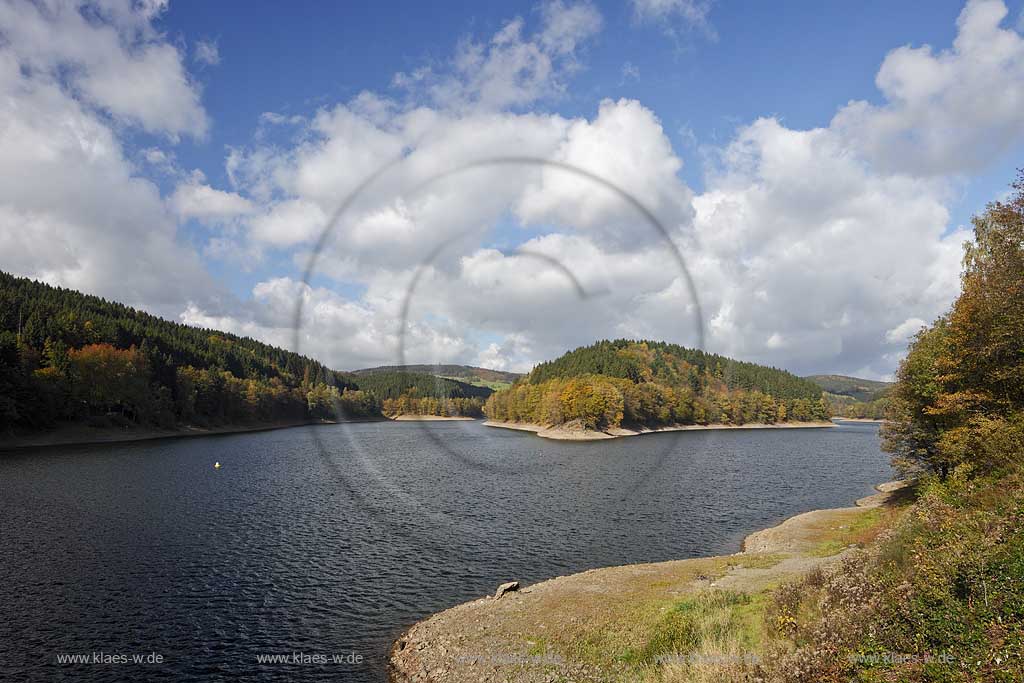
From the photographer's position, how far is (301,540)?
45.7m

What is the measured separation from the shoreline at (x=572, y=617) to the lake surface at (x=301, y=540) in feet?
8.78

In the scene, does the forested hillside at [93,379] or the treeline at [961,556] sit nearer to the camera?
the treeline at [961,556]

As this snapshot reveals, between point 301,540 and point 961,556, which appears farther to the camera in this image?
point 301,540

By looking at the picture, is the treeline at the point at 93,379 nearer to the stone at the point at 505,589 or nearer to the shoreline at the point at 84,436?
the shoreline at the point at 84,436

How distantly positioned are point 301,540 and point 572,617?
2795 cm

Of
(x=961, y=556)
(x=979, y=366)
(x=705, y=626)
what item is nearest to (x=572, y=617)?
(x=705, y=626)

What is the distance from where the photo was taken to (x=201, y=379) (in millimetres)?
170500

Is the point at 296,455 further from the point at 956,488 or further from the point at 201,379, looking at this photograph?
the point at 956,488

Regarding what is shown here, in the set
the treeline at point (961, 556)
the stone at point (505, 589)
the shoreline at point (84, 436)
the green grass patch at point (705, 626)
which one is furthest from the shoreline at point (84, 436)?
Result: the treeline at point (961, 556)

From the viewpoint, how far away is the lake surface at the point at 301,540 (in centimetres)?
2722

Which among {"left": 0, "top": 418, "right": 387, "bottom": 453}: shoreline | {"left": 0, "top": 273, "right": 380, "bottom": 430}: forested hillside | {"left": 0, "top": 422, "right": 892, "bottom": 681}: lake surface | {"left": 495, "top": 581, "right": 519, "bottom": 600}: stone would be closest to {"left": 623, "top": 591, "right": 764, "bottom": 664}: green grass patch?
{"left": 495, "top": 581, "right": 519, "bottom": 600}: stone

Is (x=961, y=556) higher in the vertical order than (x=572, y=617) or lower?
higher

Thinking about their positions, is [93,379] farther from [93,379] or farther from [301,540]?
[301,540]

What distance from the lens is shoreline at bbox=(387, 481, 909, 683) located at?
76.1 feet
